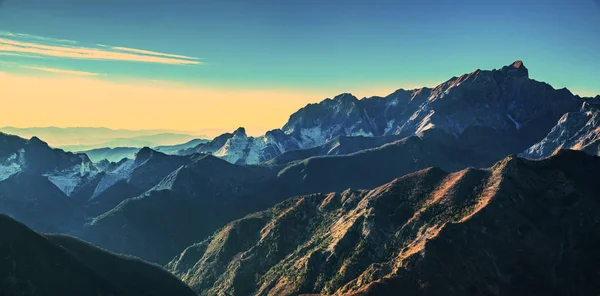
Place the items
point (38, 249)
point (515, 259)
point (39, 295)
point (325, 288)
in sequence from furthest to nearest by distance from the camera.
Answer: point (325, 288) < point (515, 259) < point (38, 249) < point (39, 295)

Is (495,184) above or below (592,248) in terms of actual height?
above

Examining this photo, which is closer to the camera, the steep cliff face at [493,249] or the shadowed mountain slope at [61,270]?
the shadowed mountain slope at [61,270]

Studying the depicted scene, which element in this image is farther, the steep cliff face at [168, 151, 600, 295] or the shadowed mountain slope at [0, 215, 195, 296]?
the steep cliff face at [168, 151, 600, 295]

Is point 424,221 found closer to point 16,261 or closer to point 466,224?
point 466,224

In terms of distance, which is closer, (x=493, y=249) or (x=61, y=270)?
(x=61, y=270)

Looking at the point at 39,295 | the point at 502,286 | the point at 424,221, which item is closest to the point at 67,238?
the point at 39,295

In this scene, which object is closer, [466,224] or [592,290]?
[592,290]

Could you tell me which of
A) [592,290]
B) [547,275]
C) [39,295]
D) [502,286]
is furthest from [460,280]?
[39,295]

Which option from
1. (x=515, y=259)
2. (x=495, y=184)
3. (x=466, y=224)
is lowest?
(x=515, y=259)

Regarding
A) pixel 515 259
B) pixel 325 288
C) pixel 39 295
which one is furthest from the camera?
pixel 325 288

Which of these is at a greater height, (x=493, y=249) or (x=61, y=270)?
(x=61, y=270)
